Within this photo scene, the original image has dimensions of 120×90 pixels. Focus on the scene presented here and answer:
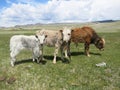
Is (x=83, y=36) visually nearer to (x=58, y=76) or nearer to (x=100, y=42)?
(x=100, y=42)

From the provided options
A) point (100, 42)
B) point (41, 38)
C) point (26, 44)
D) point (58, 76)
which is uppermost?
point (41, 38)

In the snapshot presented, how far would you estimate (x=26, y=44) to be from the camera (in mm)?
21594

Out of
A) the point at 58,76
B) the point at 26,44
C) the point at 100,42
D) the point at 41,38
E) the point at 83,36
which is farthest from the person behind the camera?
the point at 100,42

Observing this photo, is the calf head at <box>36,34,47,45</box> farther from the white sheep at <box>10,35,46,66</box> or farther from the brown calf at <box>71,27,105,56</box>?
the brown calf at <box>71,27,105,56</box>

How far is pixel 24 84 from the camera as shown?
18.9m

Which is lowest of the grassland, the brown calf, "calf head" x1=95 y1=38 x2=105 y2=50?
Result: the grassland

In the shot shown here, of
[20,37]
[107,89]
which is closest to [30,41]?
[20,37]

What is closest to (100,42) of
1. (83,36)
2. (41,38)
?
(83,36)

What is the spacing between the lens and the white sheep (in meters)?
21.0

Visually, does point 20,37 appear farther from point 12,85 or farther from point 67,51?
point 67,51

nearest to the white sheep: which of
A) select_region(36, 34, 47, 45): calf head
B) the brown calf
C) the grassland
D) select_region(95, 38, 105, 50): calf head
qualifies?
select_region(36, 34, 47, 45): calf head

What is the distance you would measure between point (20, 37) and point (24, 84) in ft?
14.7

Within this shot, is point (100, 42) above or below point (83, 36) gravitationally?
below

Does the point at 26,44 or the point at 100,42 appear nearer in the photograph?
the point at 26,44
